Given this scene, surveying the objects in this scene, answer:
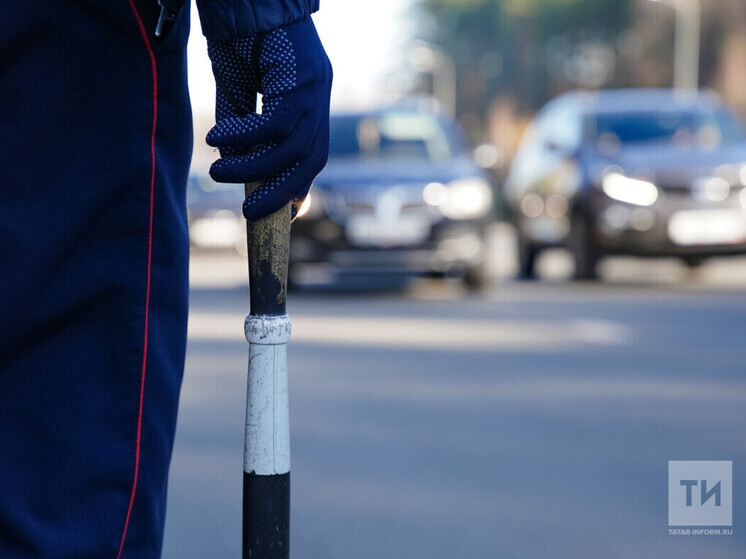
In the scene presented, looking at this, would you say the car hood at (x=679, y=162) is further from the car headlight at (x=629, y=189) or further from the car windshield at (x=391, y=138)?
the car windshield at (x=391, y=138)

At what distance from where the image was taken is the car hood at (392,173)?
35.4ft

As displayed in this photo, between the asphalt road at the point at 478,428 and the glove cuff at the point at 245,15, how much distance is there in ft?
7.09

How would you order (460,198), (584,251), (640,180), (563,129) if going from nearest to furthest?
(460,198), (640,180), (584,251), (563,129)

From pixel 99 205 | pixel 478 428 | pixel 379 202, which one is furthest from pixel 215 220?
pixel 99 205

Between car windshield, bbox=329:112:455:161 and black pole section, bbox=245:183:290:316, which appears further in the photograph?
car windshield, bbox=329:112:455:161

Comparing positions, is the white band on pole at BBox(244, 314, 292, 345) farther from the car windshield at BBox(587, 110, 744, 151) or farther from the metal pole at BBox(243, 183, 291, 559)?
the car windshield at BBox(587, 110, 744, 151)

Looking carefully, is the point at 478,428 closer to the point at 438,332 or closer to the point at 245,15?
the point at 438,332

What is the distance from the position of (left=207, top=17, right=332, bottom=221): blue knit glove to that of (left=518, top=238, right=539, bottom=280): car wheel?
11609 millimetres

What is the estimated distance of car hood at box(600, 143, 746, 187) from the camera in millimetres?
10969

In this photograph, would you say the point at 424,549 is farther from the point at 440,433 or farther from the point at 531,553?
the point at 440,433

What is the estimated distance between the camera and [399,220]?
35.0 ft

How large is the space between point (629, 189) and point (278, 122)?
32.5 feet

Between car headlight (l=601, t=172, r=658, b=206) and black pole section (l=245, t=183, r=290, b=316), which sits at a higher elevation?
car headlight (l=601, t=172, r=658, b=206)

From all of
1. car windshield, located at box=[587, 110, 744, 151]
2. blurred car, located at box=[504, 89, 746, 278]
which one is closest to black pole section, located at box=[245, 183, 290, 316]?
blurred car, located at box=[504, 89, 746, 278]
